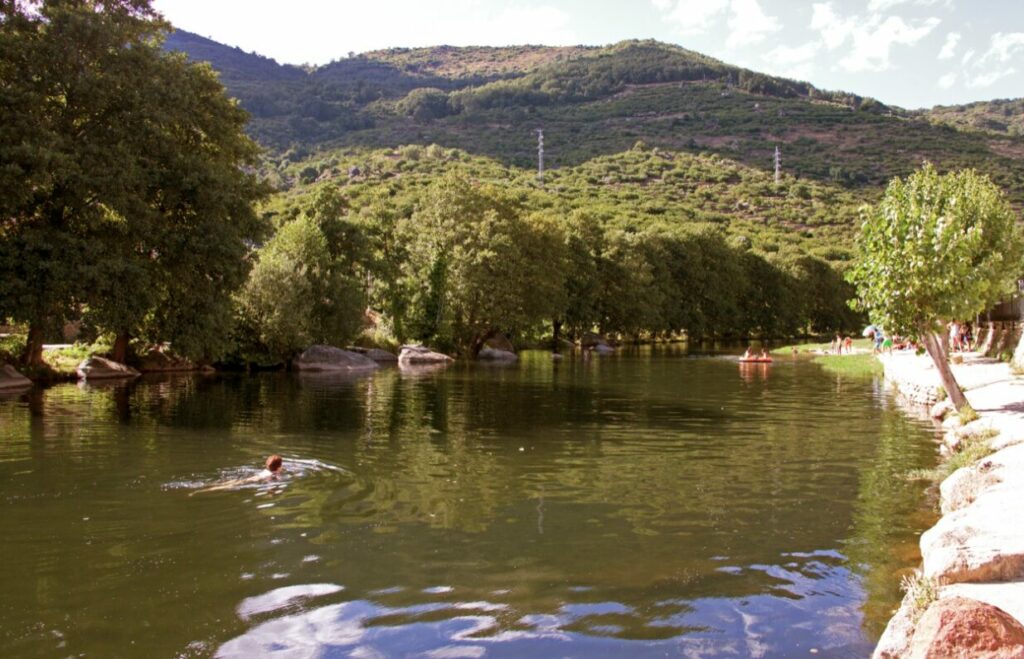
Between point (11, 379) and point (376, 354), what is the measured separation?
24781 millimetres

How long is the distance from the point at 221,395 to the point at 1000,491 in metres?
26.9

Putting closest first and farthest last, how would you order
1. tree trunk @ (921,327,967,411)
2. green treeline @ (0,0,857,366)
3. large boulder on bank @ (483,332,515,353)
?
tree trunk @ (921,327,967,411) → green treeline @ (0,0,857,366) → large boulder on bank @ (483,332,515,353)

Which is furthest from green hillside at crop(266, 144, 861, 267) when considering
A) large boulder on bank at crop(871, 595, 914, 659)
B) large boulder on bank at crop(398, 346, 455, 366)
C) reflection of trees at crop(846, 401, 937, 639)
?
large boulder on bank at crop(871, 595, 914, 659)

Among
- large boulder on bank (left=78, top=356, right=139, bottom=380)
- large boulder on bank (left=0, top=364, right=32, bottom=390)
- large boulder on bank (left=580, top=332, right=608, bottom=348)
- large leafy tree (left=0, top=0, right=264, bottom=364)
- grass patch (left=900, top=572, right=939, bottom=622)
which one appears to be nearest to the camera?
grass patch (left=900, top=572, right=939, bottom=622)

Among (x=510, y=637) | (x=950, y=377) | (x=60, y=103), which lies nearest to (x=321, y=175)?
(x=60, y=103)

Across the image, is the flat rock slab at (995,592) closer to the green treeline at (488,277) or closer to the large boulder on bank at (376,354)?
the green treeline at (488,277)

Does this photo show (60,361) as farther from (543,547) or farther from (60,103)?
(543,547)

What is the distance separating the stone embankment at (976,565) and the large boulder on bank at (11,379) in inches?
1272

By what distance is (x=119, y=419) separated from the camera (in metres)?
22.8

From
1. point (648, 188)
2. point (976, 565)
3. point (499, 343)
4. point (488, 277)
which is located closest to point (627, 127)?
point (648, 188)

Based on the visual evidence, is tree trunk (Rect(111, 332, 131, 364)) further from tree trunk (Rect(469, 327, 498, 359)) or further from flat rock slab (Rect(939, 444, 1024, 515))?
flat rock slab (Rect(939, 444, 1024, 515))

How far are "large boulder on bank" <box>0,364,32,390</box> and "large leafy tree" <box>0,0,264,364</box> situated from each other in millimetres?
3881

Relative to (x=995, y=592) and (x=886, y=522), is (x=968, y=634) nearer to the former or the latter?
(x=995, y=592)

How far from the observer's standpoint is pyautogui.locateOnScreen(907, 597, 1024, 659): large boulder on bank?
5.40 meters
